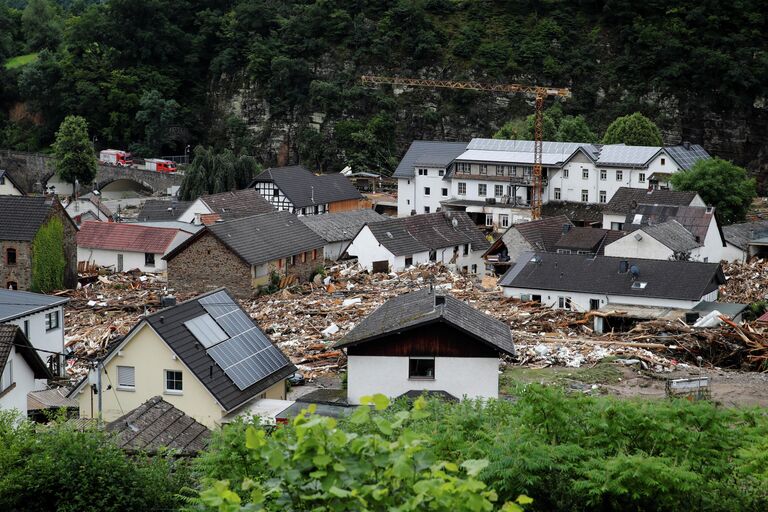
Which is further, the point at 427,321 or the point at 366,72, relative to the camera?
the point at 366,72

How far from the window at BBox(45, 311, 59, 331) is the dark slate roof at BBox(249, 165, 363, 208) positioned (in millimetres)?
29715

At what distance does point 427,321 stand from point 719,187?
35265mm

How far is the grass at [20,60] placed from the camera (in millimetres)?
99438

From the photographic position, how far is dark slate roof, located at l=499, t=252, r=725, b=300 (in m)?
37.5

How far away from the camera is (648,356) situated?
31.5m

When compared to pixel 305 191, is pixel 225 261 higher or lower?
lower

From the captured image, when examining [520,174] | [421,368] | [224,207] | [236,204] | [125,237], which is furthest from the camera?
[520,174]

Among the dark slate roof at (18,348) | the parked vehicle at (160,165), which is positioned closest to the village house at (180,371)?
the dark slate roof at (18,348)

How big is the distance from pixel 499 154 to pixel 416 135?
21315mm

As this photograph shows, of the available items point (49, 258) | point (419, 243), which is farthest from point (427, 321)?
point (419, 243)

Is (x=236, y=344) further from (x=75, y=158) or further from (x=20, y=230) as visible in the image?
(x=75, y=158)

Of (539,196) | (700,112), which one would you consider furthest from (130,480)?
(700,112)

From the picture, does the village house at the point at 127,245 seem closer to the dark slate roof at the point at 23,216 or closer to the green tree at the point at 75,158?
the dark slate roof at the point at 23,216

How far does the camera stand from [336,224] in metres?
51.5
